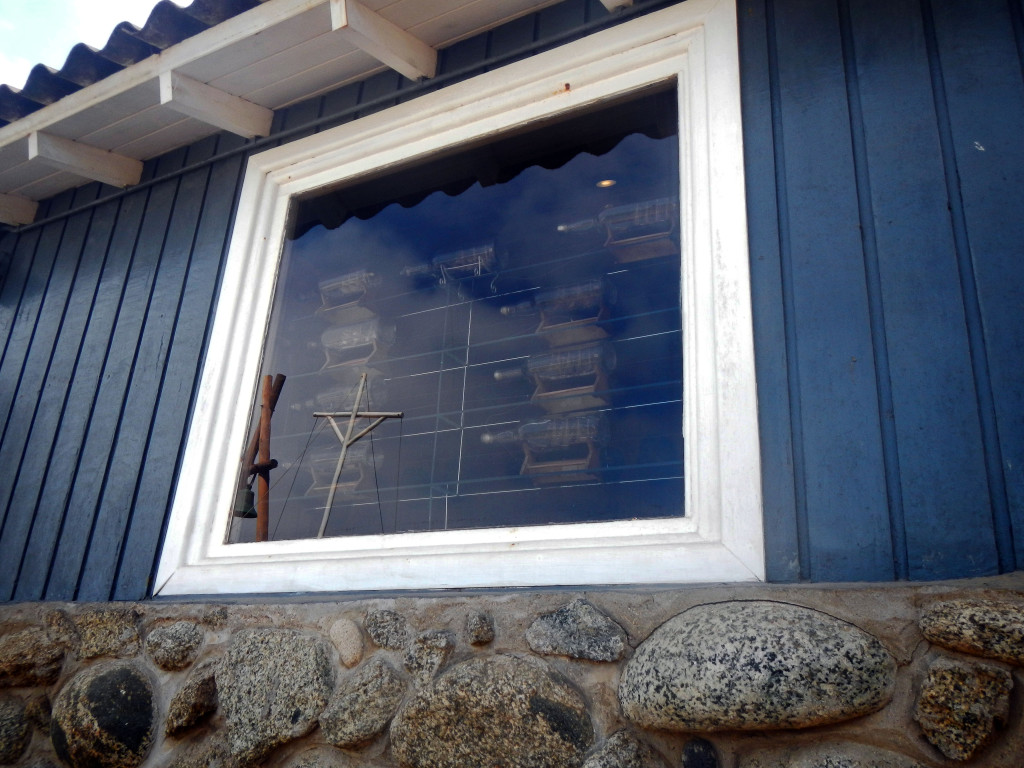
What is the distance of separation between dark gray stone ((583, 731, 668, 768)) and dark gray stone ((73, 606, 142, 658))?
1.43 meters

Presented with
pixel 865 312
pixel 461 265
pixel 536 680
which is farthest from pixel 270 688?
pixel 865 312

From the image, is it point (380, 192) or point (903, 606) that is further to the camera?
point (380, 192)

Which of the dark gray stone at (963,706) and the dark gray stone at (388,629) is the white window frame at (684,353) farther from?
the dark gray stone at (963,706)

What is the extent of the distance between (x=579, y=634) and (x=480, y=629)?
24 cm

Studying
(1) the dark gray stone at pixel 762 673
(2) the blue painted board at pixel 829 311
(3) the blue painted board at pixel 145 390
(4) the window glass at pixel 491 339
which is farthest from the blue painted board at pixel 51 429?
(2) the blue painted board at pixel 829 311

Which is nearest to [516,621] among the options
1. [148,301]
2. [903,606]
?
[903,606]

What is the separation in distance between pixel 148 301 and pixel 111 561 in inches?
38.2

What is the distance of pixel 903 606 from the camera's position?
1637mm

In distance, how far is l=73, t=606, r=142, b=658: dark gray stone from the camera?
8.17ft

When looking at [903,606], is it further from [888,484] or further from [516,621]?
[516,621]

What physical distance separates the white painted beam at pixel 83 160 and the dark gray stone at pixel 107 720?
1977mm

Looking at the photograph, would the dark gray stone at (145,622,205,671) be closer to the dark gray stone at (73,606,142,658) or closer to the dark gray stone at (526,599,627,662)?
the dark gray stone at (73,606,142,658)

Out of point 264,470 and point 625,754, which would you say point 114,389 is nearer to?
point 264,470

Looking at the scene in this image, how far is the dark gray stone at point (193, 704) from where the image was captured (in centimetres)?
225
